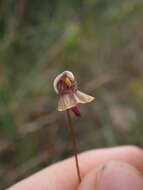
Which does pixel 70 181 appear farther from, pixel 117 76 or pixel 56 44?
pixel 117 76

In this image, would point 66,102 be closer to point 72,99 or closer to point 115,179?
point 72,99

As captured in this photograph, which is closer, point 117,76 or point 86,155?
point 86,155

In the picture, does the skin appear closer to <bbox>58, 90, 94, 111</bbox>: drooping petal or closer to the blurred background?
<bbox>58, 90, 94, 111</bbox>: drooping petal

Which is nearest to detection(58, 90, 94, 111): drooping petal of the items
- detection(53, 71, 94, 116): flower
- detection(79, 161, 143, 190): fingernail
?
detection(53, 71, 94, 116): flower

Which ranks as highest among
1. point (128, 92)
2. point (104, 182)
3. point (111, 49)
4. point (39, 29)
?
point (39, 29)

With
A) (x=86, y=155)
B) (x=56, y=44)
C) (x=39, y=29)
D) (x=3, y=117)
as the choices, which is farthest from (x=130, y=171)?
(x=39, y=29)

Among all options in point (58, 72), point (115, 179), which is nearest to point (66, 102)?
point (115, 179)

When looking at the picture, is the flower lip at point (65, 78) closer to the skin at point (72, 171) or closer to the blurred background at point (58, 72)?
the skin at point (72, 171)
